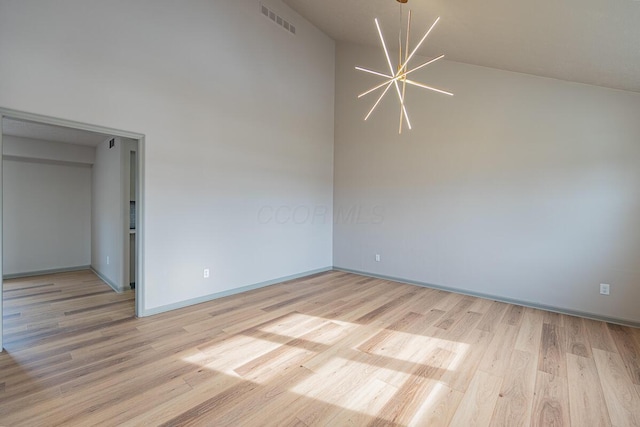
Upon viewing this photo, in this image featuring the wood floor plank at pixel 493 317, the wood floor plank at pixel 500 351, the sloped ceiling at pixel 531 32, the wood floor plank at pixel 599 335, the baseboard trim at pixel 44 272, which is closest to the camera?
the sloped ceiling at pixel 531 32

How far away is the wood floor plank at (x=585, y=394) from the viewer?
6.13 ft

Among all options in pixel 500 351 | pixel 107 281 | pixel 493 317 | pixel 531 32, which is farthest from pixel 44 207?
pixel 531 32

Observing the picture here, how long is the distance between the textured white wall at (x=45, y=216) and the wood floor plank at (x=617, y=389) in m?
8.11

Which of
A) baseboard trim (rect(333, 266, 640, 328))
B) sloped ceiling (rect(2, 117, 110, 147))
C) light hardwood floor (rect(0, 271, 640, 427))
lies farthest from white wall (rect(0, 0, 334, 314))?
sloped ceiling (rect(2, 117, 110, 147))

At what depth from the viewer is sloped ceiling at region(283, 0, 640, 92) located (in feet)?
7.52

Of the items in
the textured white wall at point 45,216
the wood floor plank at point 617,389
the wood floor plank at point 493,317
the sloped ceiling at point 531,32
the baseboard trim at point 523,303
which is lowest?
the wood floor plank at point 617,389

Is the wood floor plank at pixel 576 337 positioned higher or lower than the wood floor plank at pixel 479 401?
lower

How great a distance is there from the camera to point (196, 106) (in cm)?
374

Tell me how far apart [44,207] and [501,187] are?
820 cm

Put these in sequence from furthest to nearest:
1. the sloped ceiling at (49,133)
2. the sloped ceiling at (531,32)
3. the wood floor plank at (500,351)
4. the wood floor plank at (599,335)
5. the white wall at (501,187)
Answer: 1. the sloped ceiling at (49,133)
2. the white wall at (501,187)
3. the wood floor plank at (599,335)
4. the wood floor plank at (500,351)
5. the sloped ceiling at (531,32)

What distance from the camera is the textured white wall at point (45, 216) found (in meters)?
5.33

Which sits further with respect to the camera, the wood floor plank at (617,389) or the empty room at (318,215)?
the empty room at (318,215)

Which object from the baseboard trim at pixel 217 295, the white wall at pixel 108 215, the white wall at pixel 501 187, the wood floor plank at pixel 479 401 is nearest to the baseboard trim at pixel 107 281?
the white wall at pixel 108 215

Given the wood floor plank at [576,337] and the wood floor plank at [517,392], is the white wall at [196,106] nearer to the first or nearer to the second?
the wood floor plank at [517,392]
